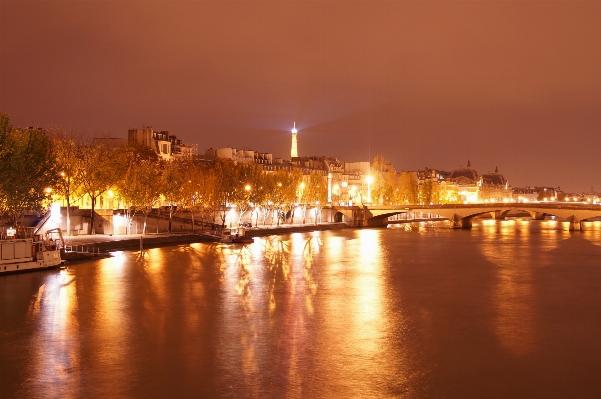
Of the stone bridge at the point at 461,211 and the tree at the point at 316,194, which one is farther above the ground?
the tree at the point at 316,194

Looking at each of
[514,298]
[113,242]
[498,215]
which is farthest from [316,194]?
[514,298]

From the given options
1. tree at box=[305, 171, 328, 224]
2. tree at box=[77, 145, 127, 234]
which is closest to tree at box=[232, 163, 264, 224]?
tree at box=[77, 145, 127, 234]

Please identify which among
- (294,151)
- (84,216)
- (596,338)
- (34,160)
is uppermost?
(294,151)

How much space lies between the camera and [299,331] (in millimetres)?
21156

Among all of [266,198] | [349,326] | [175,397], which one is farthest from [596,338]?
[266,198]

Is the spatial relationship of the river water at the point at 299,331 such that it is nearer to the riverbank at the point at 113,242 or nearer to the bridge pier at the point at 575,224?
the riverbank at the point at 113,242

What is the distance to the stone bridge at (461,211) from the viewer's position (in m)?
81.2

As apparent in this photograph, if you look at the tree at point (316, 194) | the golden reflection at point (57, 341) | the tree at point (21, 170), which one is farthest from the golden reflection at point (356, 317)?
the tree at point (316, 194)

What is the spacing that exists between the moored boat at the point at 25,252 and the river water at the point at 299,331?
3.57 feet

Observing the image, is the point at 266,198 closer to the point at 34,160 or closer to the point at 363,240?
the point at 363,240

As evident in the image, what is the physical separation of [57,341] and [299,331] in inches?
280

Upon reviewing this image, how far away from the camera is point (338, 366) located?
16969 millimetres

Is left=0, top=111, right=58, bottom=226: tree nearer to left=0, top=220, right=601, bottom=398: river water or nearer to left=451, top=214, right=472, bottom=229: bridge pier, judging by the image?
left=0, top=220, right=601, bottom=398: river water

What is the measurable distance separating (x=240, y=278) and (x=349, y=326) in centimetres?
1325
